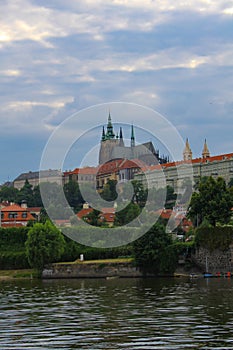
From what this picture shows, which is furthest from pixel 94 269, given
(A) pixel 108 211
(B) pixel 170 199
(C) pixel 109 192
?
(B) pixel 170 199

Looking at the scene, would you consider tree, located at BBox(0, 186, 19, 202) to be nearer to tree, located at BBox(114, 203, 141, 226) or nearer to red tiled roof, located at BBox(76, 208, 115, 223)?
red tiled roof, located at BBox(76, 208, 115, 223)

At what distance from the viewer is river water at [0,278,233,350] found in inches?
880

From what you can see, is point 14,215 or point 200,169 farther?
point 200,169

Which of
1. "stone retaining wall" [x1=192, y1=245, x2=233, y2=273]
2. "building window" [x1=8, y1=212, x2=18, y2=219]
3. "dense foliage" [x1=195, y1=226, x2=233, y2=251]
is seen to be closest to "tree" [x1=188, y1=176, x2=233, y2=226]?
"dense foliage" [x1=195, y1=226, x2=233, y2=251]

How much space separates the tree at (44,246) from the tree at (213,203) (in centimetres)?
1350

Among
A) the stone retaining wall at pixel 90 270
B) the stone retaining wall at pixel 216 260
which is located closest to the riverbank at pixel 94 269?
the stone retaining wall at pixel 90 270

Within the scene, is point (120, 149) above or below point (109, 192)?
above

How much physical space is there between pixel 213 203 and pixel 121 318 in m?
31.9

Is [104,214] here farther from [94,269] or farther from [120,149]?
[94,269]

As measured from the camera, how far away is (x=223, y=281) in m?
49.6

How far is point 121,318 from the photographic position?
93.7 ft

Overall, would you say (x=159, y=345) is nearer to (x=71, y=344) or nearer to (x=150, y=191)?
(x=71, y=344)

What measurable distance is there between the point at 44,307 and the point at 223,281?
18.4 m

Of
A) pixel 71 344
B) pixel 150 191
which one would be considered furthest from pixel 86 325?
pixel 150 191
